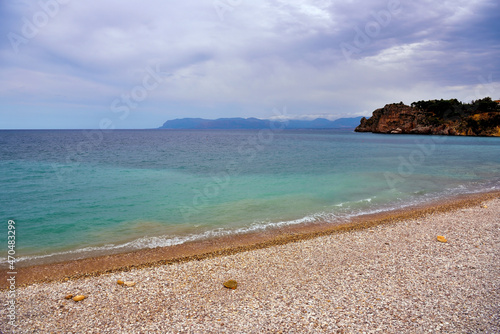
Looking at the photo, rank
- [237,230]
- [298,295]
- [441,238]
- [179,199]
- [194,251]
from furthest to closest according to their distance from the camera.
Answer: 1. [179,199]
2. [237,230]
3. [194,251]
4. [441,238]
5. [298,295]

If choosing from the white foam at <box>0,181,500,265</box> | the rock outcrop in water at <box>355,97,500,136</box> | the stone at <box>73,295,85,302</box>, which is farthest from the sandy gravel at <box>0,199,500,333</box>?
the rock outcrop in water at <box>355,97,500,136</box>

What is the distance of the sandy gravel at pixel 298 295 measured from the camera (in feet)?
19.6

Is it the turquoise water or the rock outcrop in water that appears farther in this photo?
the rock outcrop in water

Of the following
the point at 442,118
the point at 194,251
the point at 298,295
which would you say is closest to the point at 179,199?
the point at 194,251

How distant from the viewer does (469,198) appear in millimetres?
18484

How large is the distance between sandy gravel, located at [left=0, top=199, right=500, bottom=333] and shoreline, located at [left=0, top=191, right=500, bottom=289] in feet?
2.33

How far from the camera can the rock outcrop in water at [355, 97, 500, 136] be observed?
3942 inches

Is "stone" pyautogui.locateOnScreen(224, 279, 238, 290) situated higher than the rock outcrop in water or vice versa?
the rock outcrop in water

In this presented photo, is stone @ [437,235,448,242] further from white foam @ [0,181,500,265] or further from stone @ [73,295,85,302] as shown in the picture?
stone @ [73,295,85,302]

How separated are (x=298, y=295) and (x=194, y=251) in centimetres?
518

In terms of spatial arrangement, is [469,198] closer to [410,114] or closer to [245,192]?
[245,192]

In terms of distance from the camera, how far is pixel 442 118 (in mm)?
114125

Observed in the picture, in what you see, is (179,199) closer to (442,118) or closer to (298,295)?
(298,295)

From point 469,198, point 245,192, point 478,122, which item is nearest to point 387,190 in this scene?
point 469,198
